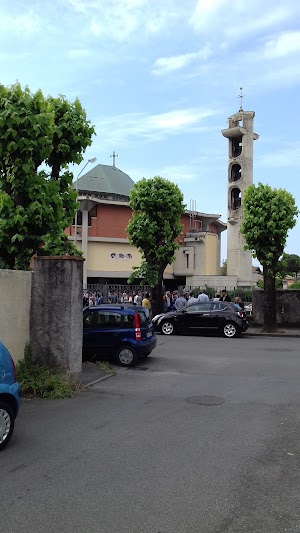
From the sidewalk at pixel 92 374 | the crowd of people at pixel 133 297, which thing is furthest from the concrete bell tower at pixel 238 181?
the sidewalk at pixel 92 374

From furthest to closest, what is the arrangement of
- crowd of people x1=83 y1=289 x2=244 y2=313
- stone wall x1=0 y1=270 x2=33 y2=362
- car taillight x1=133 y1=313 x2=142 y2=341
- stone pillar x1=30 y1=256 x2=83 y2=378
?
crowd of people x1=83 y1=289 x2=244 y2=313 → car taillight x1=133 y1=313 x2=142 y2=341 → stone pillar x1=30 y1=256 x2=83 y2=378 → stone wall x1=0 y1=270 x2=33 y2=362

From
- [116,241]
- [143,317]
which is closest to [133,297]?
[143,317]

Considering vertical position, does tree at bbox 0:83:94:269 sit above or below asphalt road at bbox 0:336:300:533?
above

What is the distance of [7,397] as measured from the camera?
582cm

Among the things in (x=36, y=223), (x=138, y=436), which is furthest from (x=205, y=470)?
(x=36, y=223)

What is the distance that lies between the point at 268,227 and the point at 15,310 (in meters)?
12.8

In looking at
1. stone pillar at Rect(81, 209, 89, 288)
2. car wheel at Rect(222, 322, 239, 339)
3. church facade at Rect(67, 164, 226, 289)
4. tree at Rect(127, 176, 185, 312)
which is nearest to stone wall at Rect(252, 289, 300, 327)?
car wheel at Rect(222, 322, 239, 339)

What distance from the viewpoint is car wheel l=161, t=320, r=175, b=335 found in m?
20.2

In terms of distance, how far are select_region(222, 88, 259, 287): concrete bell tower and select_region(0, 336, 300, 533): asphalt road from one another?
120ft

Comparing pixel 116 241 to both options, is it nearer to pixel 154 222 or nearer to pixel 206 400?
pixel 154 222

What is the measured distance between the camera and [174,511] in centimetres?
411

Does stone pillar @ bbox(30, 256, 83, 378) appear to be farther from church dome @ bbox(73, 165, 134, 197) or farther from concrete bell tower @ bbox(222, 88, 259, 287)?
church dome @ bbox(73, 165, 134, 197)

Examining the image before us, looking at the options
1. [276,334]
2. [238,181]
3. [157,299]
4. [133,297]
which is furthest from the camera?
[238,181]

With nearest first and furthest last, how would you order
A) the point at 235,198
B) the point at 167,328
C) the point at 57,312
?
the point at 57,312, the point at 167,328, the point at 235,198
